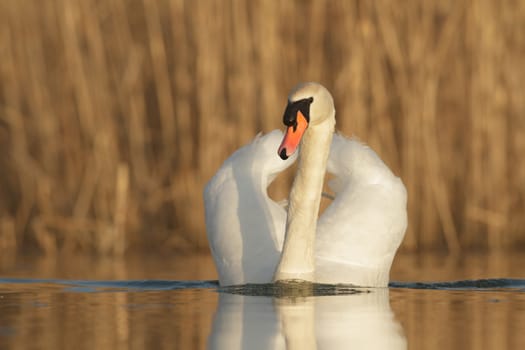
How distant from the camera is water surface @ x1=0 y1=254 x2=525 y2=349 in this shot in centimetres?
460

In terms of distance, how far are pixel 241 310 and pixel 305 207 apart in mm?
971

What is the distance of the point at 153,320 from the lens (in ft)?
17.2

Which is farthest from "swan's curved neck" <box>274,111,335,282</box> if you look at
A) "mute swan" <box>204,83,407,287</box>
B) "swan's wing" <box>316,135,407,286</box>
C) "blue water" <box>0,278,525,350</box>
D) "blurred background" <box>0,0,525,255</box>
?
"blurred background" <box>0,0,525,255</box>

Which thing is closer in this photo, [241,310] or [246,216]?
[241,310]

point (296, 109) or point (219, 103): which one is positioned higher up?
point (219, 103)

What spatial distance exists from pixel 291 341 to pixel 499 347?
2.28ft

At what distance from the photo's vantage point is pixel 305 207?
6.38 meters

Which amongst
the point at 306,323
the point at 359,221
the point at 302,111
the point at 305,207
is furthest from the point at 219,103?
the point at 306,323

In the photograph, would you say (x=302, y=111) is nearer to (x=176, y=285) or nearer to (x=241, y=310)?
(x=241, y=310)

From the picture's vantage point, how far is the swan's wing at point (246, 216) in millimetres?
6598

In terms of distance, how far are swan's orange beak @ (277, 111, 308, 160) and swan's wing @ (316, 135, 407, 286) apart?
89 cm

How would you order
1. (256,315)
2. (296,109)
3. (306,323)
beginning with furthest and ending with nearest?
(296,109)
(256,315)
(306,323)

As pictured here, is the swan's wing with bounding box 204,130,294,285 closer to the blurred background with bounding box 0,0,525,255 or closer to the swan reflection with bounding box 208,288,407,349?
the swan reflection with bounding box 208,288,407,349

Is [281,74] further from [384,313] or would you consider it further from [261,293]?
[384,313]
